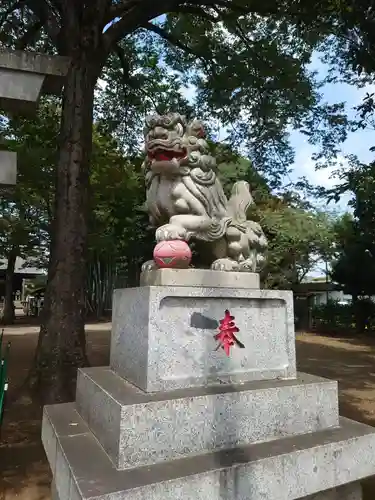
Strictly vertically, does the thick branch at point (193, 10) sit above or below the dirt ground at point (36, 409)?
above

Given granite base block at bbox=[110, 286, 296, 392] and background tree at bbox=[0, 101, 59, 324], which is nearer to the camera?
granite base block at bbox=[110, 286, 296, 392]

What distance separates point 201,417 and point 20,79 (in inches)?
110

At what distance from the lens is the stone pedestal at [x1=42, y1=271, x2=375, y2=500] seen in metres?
1.80

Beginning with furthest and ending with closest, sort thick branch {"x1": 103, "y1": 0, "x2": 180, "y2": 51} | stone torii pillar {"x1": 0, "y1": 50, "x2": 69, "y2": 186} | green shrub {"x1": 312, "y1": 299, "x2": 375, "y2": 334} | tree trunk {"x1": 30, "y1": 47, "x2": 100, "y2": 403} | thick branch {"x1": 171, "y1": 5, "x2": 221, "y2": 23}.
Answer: green shrub {"x1": 312, "y1": 299, "x2": 375, "y2": 334}, thick branch {"x1": 171, "y1": 5, "x2": 221, "y2": 23}, thick branch {"x1": 103, "y1": 0, "x2": 180, "y2": 51}, tree trunk {"x1": 30, "y1": 47, "x2": 100, "y2": 403}, stone torii pillar {"x1": 0, "y1": 50, "x2": 69, "y2": 186}

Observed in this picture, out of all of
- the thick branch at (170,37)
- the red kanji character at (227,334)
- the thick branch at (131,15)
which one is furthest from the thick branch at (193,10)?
the red kanji character at (227,334)

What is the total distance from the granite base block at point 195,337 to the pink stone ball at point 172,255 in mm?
184

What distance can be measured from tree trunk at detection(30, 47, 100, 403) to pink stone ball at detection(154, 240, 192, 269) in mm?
3058

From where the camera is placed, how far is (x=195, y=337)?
2.25m

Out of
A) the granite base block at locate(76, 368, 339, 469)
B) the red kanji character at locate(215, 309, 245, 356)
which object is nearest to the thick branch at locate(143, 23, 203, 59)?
the red kanji character at locate(215, 309, 245, 356)

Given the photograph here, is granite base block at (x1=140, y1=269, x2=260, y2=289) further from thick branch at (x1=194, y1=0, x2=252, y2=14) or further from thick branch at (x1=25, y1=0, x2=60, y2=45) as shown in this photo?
thick branch at (x1=194, y1=0, x2=252, y2=14)

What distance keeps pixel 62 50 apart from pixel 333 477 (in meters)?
5.96

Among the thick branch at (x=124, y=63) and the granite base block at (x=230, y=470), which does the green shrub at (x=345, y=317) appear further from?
the granite base block at (x=230, y=470)

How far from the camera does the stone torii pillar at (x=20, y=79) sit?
305 cm

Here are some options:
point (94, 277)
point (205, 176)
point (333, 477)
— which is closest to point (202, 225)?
point (205, 176)
